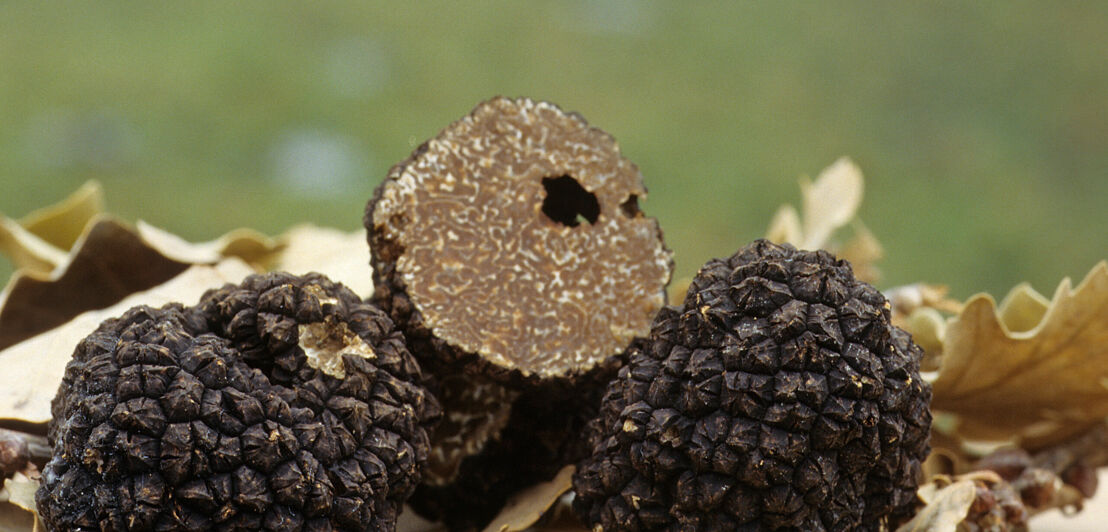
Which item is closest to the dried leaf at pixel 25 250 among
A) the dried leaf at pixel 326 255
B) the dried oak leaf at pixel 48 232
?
the dried oak leaf at pixel 48 232

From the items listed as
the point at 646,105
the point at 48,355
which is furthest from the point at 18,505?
the point at 646,105

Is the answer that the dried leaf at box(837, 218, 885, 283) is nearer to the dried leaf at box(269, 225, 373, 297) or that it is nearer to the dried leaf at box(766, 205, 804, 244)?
the dried leaf at box(766, 205, 804, 244)

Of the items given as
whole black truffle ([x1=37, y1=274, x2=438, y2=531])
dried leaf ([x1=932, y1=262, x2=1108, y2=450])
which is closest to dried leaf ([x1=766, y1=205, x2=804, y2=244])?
dried leaf ([x1=932, y1=262, x2=1108, y2=450])

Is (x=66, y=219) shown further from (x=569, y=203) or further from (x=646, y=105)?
(x=646, y=105)

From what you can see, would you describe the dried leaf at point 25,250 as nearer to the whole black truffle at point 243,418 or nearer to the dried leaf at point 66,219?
the dried leaf at point 66,219

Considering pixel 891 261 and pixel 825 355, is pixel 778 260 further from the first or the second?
pixel 891 261

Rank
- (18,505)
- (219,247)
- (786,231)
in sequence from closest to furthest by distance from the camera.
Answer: (18,505), (219,247), (786,231)
